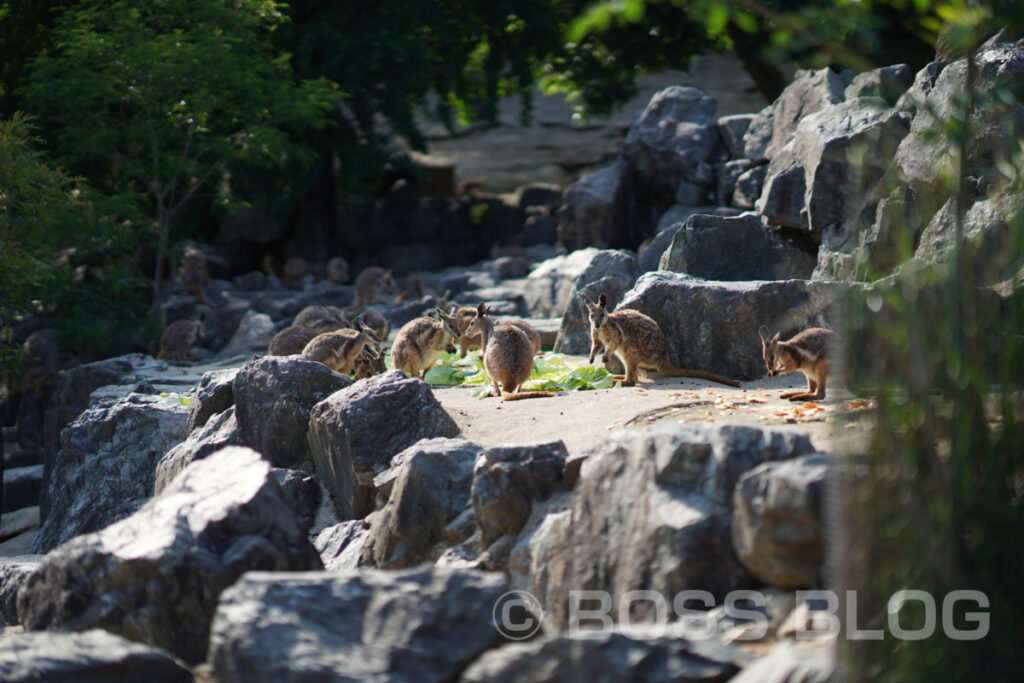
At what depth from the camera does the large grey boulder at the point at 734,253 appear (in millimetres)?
12031

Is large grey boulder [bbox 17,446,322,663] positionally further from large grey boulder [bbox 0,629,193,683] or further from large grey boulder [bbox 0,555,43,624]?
large grey boulder [bbox 0,555,43,624]

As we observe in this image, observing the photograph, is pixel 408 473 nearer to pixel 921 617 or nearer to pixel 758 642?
pixel 758 642

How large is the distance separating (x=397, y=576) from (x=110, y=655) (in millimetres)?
1510

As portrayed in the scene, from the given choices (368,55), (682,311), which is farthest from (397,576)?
(368,55)

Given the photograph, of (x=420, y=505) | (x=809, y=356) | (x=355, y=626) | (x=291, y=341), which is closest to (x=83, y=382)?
(x=291, y=341)

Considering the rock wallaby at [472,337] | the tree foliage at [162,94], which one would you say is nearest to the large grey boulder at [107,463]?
the rock wallaby at [472,337]

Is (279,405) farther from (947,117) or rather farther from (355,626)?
(947,117)

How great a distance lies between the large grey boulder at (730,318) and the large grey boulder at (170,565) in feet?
15.7

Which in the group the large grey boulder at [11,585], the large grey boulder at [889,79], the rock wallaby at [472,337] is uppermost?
the large grey boulder at [889,79]

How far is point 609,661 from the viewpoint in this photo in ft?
15.3

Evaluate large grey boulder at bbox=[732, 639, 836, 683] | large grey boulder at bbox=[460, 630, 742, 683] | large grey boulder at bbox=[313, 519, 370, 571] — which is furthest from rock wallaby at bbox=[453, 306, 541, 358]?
large grey boulder at bbox=[732, 639, 836, 683]

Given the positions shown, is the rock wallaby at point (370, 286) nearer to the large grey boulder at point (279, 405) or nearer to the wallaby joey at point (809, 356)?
the large grey boulder at point (279, 405)

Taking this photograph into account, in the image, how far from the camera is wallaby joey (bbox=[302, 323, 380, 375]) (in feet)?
38.7

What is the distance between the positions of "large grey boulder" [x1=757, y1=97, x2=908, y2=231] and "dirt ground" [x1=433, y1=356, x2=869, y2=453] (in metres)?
2.45
